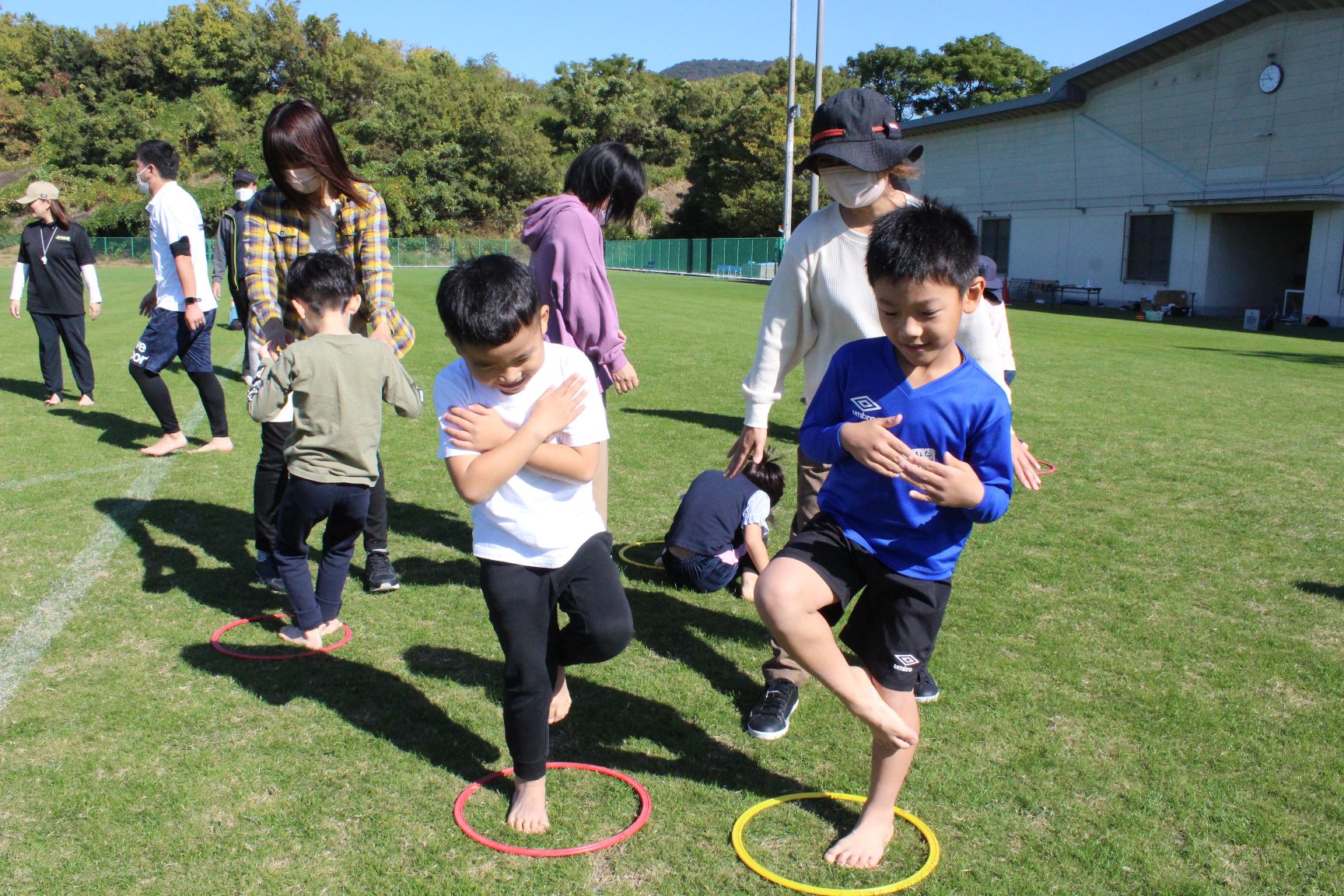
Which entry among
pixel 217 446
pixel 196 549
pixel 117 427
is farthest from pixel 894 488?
pixel 117 427

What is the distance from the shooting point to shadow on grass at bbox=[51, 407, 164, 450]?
819cm

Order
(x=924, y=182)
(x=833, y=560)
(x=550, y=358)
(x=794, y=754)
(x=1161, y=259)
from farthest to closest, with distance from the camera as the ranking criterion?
(x=924, y=182) < (x=1161, y=259) < (x=794, y=754) < (x=550, y=358) < (x=833, y=560)

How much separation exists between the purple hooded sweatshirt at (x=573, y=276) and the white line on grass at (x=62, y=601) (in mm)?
2496

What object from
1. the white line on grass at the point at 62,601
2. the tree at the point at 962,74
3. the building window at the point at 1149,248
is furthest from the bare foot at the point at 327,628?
the tree at the point at 962,74

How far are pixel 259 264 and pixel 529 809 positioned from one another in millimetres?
2824

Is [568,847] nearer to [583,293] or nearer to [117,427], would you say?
[583,293]

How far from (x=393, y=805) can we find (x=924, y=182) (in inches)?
1712

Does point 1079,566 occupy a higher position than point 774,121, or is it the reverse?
point 774,121

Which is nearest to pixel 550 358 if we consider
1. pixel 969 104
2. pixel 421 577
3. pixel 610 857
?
pixel 610 857

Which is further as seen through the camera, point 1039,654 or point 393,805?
point 1039,654

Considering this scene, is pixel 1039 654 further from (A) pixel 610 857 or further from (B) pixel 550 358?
(B) pixel 550 358

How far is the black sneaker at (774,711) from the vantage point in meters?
3.43

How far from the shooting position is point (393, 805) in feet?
9.84

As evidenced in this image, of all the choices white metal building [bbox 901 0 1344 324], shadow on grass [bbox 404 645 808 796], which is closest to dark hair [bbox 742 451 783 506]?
shadow on grass [bbox 404 645 808 796]
